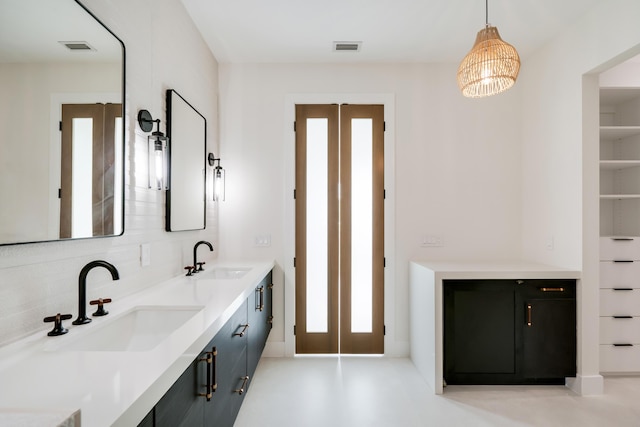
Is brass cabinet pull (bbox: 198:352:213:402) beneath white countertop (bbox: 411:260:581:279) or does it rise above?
beneath

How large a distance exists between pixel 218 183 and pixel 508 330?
2.70 m

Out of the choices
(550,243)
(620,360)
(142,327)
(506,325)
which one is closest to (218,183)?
(142,327)

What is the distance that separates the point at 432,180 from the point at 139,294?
2.62 meters

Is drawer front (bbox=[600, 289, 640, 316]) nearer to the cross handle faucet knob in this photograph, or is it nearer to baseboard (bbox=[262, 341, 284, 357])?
baseboard (bbox=[262, 341, 284, 357])

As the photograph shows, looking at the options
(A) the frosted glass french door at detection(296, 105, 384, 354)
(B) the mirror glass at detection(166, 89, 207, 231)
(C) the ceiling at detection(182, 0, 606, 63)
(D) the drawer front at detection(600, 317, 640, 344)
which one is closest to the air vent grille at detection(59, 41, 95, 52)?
(B) the mirror glass at detection(166, 89, 207, 231)

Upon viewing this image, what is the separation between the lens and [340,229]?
3258 millimetres

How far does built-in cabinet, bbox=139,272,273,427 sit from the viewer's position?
996mm

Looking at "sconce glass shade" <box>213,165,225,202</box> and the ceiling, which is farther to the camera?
"sconce glass shade" <box>213,165,225,202</box>

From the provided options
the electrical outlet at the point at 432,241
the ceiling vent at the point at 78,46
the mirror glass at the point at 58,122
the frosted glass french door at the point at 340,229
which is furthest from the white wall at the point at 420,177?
the ceiling vent at the point at 78,46

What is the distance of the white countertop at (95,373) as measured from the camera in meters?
0.71

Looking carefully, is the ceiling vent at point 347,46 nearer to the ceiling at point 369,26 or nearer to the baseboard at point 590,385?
the ceiling at point 369,26

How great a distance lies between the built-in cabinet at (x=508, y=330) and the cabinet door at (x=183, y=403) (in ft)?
6.59

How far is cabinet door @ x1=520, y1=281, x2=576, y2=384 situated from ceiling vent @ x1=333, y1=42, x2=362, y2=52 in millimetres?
A: 2454

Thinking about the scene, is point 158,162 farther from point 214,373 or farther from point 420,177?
point 420,177
